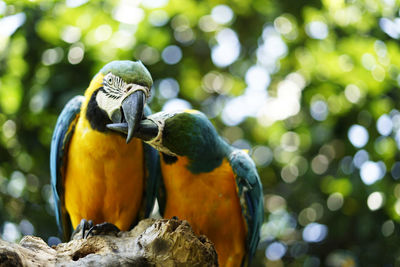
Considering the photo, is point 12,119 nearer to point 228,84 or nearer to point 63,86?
point 63,86

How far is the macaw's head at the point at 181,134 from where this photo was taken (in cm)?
331

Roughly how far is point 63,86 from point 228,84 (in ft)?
9.39

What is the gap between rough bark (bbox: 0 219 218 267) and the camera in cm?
241

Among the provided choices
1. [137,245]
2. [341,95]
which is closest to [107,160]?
[137,245]

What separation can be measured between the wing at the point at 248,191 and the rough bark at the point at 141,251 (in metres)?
1.26

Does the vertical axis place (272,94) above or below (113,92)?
below

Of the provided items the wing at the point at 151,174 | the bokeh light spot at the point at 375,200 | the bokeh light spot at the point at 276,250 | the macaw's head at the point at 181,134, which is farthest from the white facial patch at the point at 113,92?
the bokeh light spot at the point at 276,250

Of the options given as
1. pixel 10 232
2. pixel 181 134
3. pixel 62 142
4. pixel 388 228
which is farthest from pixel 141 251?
pixel 388 228

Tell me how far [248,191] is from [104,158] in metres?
1.17

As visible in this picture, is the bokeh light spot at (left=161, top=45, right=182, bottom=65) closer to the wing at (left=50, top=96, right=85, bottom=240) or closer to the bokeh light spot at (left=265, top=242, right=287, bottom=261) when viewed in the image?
the wing at (left=50, top=96, right=85, bottom=240)

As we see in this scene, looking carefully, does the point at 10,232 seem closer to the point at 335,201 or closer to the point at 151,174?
the point at 151,174

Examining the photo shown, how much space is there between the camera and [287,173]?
22.7ft

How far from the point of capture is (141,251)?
8.20ft

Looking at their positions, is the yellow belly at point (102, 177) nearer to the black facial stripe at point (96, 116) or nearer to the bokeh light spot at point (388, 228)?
the black facial stripe at point (96, 116)
